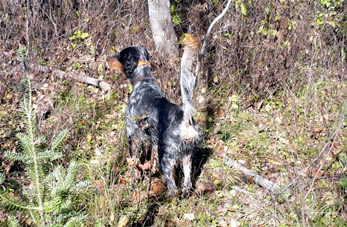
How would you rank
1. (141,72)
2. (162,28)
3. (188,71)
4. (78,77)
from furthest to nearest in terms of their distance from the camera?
(78,77)
(162,28)
(141,72)
(188,71)

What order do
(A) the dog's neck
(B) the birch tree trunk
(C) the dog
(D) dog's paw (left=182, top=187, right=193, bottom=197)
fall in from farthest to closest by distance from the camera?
(B) the birch tree trunk < (A) the dog's neck < (D) dog's paw (left=182, top=187, right=193, bottom=197) < (C) the dog

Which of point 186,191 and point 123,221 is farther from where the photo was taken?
point 186,191

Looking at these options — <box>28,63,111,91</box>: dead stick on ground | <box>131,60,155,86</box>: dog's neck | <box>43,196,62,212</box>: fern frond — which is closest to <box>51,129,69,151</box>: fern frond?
<box>43,196,62,212</box>: fern frond

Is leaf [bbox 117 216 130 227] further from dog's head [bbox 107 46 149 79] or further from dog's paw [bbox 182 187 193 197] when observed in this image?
dog's head [bbox 107 46 149 79]

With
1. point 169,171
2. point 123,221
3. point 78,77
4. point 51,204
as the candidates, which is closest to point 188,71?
point 169,171

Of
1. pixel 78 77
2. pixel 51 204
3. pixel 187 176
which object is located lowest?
pixel 187 176

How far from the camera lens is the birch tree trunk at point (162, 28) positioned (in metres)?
5.42

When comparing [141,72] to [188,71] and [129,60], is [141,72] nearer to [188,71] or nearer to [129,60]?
[129,60]

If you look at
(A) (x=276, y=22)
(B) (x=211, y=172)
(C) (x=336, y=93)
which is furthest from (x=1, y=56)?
(C) (x=336, y=93)

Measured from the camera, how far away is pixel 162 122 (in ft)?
12.1

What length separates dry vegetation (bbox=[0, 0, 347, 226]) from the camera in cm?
346

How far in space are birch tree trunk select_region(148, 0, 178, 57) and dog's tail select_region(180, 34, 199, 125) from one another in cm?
244

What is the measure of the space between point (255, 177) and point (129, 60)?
7.32 feet

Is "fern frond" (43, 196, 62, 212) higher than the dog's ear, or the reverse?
the dog's ear
